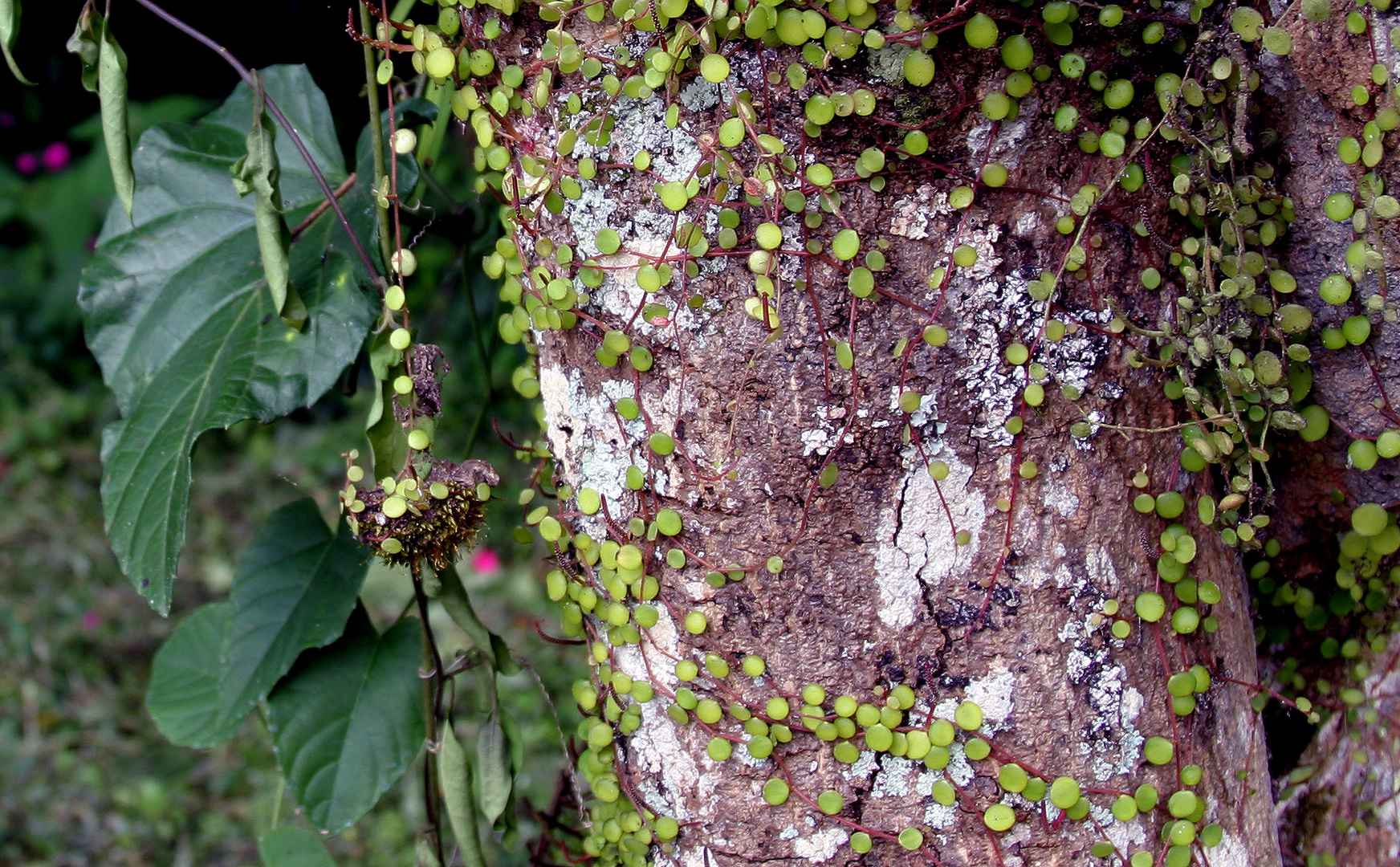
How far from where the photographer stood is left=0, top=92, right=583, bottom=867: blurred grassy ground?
2.58 metres

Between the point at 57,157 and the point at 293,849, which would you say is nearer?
the point at 293,849

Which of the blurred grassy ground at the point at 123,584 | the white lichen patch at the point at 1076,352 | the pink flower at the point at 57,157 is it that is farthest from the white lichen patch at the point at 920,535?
the pink flower at the point at 57,157

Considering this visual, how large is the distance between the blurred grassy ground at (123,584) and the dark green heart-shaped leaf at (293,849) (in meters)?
0.67

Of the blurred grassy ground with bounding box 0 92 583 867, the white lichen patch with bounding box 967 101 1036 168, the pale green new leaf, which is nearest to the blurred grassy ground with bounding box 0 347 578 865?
the blurred grassy ground with bounding box 0 92 583 867

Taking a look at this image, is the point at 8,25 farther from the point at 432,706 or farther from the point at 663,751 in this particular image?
the point at 663,751

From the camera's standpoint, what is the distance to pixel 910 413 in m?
0.92

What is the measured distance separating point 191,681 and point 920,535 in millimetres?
1130

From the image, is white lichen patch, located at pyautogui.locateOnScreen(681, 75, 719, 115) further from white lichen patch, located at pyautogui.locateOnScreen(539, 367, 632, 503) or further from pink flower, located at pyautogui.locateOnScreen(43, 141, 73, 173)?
pink flower, located at pyautogui.locateOnScreen(43, 141, 73, 173)

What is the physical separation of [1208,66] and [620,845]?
3.28 ft

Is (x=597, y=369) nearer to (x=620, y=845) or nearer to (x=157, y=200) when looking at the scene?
(x=620, y=845)

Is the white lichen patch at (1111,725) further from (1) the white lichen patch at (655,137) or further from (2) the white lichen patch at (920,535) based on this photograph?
(1) the white lichen patch at (655,137)

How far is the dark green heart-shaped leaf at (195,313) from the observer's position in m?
1.09

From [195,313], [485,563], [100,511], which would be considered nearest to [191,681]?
[195,313]

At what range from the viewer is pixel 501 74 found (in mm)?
966
